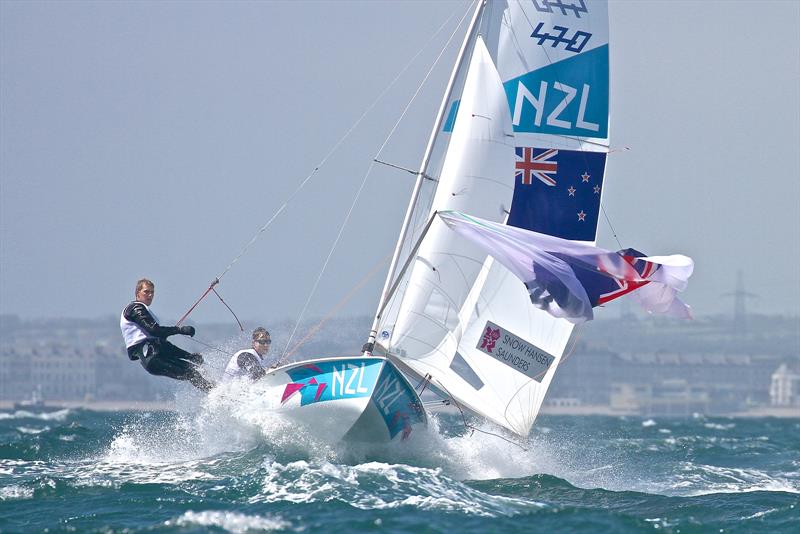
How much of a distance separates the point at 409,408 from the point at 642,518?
251 cm

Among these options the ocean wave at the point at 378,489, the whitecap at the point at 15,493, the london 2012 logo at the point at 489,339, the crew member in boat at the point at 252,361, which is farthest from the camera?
the london 2012 logo at the point at 489,339

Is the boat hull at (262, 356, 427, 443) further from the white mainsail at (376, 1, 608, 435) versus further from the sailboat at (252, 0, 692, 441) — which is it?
the white mainsail at (376, 1, 608, 435)

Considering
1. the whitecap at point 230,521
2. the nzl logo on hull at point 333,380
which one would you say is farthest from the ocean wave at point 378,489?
the whitecap at point 230,521

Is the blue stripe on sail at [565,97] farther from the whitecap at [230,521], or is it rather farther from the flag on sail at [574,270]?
the whitecap at [230,521]

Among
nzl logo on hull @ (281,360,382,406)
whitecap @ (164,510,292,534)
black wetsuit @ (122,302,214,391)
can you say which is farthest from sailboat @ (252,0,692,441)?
whitecap @ (164,510,292,534)

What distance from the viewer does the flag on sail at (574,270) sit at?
12.8 m

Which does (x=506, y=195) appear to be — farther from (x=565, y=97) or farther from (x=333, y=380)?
(x=333, y=380)

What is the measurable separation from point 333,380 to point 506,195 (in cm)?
277

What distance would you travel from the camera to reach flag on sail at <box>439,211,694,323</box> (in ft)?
42.0

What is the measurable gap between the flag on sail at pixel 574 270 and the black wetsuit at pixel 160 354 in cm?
279

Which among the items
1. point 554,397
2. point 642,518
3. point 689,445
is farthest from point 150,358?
point 554,397

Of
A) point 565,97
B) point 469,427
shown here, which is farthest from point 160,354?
point 565,97

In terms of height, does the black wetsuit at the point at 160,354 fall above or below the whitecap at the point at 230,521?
above

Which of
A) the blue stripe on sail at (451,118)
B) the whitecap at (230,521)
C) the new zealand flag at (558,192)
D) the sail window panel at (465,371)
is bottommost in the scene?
the whitecap at (230,521)
